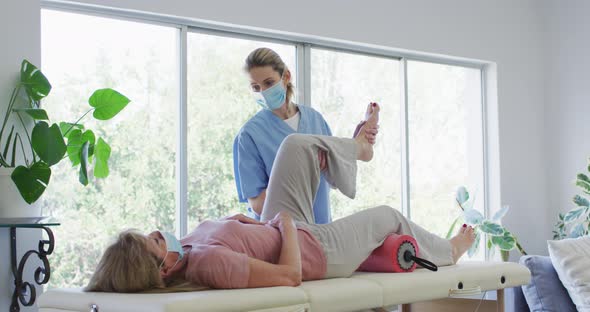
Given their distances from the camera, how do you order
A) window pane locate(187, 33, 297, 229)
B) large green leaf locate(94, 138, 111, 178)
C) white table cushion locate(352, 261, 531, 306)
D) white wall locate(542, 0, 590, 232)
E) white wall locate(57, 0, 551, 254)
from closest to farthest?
white table cushion locate(352, 261, 531, 306) < large green leaf locate(94, 138, 111, 178) < window pane locate(187, 33, 297, 229) < white wall locate(57, 0, 551, 254) < white wall locate(542, 0, 590, 232)

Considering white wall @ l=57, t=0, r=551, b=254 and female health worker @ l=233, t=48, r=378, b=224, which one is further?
white wall @ l=57, t=0, r=551, b=254

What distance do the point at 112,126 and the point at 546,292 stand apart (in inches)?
84.3

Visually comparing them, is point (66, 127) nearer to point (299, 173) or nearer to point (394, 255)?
point (299, 173)

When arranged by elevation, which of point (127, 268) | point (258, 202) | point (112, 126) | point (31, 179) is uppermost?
point (112, 126)

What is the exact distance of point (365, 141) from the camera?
2.49 m

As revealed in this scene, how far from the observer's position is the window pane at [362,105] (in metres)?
4.05

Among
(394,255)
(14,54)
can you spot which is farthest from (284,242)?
(14,54)

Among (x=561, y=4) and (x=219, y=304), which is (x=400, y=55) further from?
(x=219, y=304)

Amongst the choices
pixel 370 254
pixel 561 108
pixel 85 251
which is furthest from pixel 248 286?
pixel 561 108

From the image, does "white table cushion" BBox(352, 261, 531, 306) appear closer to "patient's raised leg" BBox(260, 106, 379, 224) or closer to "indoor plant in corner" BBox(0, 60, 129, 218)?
"patient's raised leg" BBox(260, 106, 379, 224)

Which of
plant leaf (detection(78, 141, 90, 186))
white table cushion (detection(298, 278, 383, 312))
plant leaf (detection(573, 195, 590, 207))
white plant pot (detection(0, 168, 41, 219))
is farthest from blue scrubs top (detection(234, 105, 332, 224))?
plant leaf (detection(573, 195, 590, 207))

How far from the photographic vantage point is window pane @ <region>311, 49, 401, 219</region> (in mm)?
4047

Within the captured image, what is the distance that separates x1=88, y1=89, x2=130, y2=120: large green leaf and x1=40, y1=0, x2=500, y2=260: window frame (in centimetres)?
57

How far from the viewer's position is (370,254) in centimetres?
233
